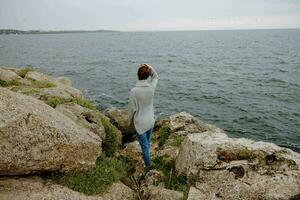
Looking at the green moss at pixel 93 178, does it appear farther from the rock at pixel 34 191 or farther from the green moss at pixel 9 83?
the green moss at pixel 9 83

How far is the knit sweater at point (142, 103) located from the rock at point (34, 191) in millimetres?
2357

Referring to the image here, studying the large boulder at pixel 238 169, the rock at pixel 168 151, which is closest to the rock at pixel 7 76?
the rock at pixel 168 151

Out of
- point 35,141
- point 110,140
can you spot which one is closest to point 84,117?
point 110,140

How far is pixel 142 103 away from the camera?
28.3 feet

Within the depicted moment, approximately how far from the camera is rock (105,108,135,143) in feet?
43.7

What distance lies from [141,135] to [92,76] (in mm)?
34835

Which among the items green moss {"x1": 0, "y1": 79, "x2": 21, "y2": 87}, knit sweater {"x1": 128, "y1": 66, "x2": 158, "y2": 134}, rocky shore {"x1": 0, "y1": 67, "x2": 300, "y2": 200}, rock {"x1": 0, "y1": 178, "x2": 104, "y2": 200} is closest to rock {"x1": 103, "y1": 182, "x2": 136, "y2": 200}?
rocky shore {"x1": 0, "y1": 67, "x2": 300, "y2": 200}

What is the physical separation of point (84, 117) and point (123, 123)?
11.9 feet

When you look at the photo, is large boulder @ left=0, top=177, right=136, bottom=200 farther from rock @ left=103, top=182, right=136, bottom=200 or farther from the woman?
the woman

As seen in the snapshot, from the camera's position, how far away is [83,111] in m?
10.5

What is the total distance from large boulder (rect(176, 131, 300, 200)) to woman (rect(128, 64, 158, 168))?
1122mm

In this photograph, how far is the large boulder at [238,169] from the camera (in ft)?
23.3

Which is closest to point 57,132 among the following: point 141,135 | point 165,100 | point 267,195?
point 141,135

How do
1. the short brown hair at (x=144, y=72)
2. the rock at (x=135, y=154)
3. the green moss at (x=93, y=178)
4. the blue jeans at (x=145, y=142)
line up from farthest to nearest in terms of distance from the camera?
the rock at (x=135, y=154)
the blue jeans at (x=145, y=142)
the short brown hair at (x=144, y=72)
the green moss at (x=93, y=178)
